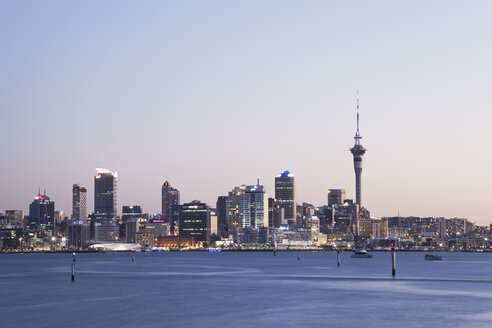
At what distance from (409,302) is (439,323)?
18199 mm

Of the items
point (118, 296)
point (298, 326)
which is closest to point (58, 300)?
point (118, 296)

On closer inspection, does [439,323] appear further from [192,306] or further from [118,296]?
[118,296]

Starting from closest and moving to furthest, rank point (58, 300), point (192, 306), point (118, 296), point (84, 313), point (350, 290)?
point (84, 313), point (192, 306), point (58, 300), point (118, 296), point (350, 290)

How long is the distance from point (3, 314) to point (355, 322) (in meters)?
35.8

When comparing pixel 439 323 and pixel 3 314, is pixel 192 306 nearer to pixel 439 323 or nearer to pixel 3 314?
pixel 3 314

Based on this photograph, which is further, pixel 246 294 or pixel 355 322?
pixel 246 294

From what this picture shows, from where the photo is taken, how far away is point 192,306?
7925cm

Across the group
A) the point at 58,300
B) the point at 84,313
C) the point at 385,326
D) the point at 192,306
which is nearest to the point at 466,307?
Answer: the point at 385,326

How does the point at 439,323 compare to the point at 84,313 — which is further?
the point at 84,313

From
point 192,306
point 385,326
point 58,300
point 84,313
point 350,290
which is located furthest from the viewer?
point 350,290

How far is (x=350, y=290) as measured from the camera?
328 ft

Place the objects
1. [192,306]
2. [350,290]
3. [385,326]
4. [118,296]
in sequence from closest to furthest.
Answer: [385,326] < [192,306] < [118,296] < [350,290]

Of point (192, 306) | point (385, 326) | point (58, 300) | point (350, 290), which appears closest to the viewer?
point (385, 326)

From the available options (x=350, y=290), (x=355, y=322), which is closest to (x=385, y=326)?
(x=355, y=322)
